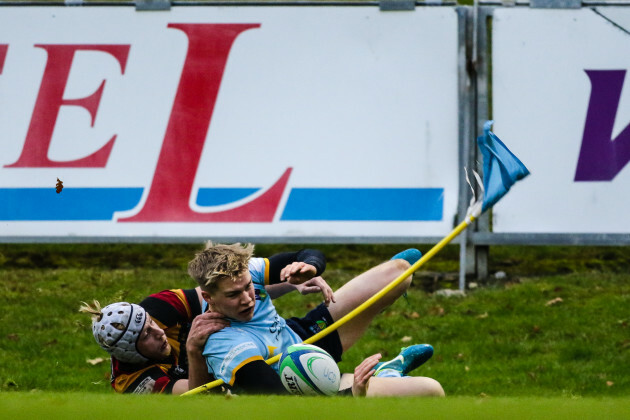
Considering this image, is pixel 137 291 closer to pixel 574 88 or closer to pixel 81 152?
pixel 81 152

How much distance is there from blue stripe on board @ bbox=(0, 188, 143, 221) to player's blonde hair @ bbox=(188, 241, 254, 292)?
472cm

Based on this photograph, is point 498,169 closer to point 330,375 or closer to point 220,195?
point 330,375

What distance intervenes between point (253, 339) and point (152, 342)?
573 mm

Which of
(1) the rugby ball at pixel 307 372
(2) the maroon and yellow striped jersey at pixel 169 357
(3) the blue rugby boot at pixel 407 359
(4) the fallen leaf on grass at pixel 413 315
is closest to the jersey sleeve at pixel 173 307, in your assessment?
(2) the maroon and yellow striped jersey at pixel 169 357

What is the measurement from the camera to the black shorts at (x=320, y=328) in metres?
6.60

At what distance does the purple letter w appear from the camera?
10.3m

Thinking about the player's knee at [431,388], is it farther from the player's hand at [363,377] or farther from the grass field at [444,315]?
the grass field at [444,315]

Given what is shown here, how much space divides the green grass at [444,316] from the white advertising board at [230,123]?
651 millimetres

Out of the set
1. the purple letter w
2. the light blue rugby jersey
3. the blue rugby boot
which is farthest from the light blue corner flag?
the purple letter w

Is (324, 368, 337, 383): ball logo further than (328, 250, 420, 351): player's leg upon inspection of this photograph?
No

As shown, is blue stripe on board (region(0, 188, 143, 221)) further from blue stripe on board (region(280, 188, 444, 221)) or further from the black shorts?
the black shorts

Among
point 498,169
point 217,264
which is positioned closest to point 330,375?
point 217,264

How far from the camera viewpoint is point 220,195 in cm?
1054

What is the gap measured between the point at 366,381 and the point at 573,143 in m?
5.23
